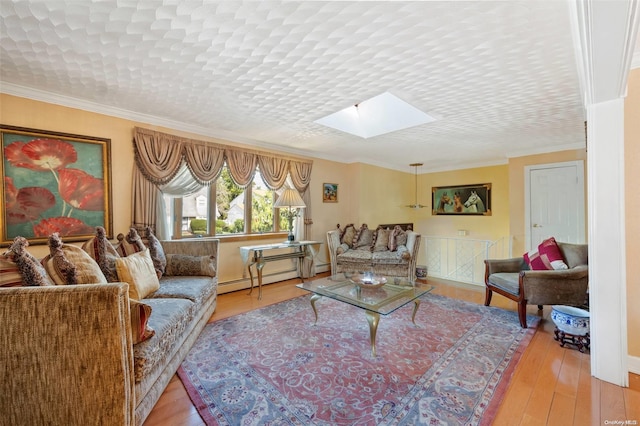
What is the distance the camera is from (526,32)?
5.30 feet

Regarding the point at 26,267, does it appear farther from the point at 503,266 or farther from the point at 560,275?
the point at 503,266

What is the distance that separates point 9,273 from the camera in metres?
1.36

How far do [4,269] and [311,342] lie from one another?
6.80 ft

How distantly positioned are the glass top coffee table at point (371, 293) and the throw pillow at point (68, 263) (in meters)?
1.74

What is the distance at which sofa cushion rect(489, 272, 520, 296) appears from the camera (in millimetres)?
2836

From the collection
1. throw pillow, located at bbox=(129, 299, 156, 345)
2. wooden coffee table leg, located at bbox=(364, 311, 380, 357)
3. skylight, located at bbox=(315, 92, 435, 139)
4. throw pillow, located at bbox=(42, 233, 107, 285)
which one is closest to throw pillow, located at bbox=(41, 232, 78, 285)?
throw pillow, located at bbox=(42, 233, 107, 285)

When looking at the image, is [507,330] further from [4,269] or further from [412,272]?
[4,269]

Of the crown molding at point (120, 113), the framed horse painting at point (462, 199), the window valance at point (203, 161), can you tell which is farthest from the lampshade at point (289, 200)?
the framed horse painting at point (462, 199)

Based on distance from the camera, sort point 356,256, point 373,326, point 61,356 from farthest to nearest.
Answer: point 356,256
point 373,326
point 61,356

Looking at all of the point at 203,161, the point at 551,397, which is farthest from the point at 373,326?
the point at 203,161

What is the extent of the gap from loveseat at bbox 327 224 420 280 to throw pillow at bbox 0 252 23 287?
3.53m

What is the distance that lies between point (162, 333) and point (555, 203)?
5.71m

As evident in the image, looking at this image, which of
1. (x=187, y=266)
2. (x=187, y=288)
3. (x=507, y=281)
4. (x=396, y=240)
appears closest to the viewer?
(x=187, y=288)

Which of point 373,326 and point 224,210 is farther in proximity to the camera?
point 224,210
